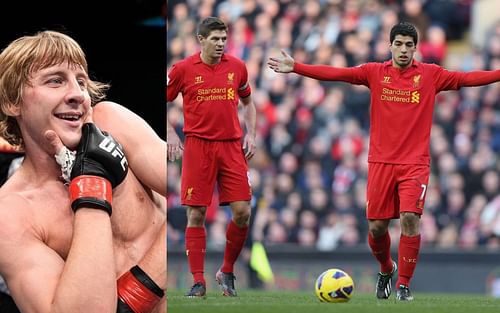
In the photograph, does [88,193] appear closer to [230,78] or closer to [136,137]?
[136,137]

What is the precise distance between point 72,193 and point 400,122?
376 cm

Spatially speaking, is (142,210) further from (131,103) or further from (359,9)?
(359,9)

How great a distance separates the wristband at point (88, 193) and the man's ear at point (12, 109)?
24cm

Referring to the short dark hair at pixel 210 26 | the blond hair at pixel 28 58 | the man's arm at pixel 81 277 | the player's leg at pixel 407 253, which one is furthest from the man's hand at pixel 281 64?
the man's arm at pixel 81 277

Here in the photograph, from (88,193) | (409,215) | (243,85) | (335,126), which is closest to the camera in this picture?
(88,193)

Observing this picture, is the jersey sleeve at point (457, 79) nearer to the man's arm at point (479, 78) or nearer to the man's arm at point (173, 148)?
the man's arm at point (479, 78)

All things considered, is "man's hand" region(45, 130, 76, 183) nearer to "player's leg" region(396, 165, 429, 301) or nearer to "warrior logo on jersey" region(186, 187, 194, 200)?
"player's leg" region(396, 165, 429, 301)

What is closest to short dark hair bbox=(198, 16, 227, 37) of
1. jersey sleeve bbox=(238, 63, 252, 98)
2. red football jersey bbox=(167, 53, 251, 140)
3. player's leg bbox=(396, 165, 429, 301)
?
red football jersey bbox=(167, 53, 251, 140)

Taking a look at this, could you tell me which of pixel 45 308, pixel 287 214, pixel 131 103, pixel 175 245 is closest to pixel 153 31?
pixel 131 103

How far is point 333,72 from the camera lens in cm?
579

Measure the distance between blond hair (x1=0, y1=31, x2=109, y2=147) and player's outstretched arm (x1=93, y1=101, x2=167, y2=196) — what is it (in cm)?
18

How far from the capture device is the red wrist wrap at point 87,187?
219 cm

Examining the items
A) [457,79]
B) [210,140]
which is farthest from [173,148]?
[457,79]

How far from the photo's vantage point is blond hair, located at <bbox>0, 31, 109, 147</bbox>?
227cm
